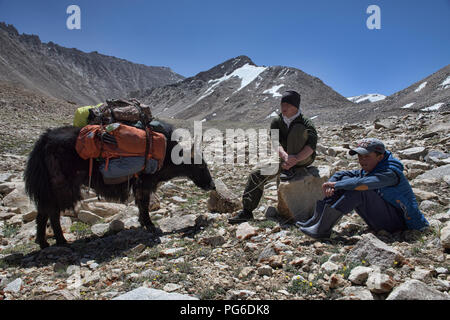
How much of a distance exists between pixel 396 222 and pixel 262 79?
266 feet

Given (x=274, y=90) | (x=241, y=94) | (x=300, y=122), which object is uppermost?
(x=241, y=94)

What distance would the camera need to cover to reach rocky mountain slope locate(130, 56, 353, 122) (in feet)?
187

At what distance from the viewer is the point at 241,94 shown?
74.1 m

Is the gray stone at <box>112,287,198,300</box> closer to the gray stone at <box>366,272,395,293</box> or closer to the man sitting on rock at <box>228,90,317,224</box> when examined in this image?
the gray stone at <box>366,272,395,293</box>

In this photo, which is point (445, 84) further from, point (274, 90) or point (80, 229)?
point (274, 90)

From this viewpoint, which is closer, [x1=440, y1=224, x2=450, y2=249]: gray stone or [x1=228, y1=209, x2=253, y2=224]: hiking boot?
[x1=440, y1=224, x2=450, y2=249]: gray stone

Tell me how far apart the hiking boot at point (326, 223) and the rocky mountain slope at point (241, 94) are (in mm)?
37824

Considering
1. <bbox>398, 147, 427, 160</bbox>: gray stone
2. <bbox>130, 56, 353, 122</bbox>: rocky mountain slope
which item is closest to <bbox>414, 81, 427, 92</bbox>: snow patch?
<bbox>130, 56, 353, 122</bbox>: rocky mountain slope

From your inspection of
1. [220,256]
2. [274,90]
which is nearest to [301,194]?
[220,256]

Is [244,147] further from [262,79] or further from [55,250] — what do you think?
[262,79]

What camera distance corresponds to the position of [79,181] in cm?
402

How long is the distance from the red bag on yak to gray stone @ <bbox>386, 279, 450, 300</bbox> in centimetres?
329

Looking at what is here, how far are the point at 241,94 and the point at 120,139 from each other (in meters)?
72.1

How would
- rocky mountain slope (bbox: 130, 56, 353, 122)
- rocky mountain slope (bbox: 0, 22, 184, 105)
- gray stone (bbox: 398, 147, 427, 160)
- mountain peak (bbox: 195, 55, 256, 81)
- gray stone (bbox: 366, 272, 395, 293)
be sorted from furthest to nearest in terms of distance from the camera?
1. mountain peak (bbox: 195, 55, 256, 81)
2. rocky mountain slope (bbox: 0, 22, 184, 105)
3. rocky mountain slope (bbox: 130, 56, 353, 122)
4. gray stone (bbox: 398, 147, 427, 160)
5. gray stone (bbox: 366, 272, 395, 293)
